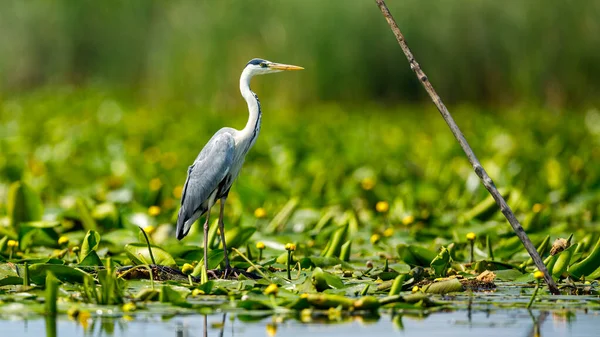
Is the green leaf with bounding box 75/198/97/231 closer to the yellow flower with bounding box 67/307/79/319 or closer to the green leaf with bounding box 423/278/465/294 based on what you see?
the yellow flower with bounding box 67/307/79/319

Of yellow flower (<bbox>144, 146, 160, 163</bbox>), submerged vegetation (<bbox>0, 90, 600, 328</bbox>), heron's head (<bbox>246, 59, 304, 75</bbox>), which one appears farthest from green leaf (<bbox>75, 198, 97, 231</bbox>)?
yellow flower (<bbox>144, 146, 160, 163</bbox>)

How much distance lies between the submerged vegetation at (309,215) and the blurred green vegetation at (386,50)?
36.0 inches

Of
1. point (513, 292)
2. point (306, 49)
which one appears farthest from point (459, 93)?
point (513, 292)

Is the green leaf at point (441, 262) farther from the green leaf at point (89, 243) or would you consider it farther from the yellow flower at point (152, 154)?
the yellow flower at point (152, 154)

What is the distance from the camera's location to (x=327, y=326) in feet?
11.4

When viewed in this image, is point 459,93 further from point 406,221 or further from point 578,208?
point 406,221

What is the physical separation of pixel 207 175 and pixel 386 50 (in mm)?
9425

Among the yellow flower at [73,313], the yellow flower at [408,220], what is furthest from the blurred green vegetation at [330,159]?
the yellow flower at [73,313]

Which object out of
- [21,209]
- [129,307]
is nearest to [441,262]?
[129,307]

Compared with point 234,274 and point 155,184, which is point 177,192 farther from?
point 234,274

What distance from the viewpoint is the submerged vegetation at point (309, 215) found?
4027 mm

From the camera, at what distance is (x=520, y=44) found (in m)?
13.4

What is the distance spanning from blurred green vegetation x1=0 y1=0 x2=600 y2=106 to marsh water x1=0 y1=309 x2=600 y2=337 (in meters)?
9.89

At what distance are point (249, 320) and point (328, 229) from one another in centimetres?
223
